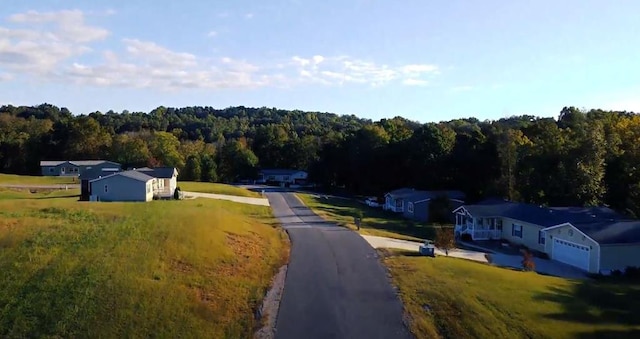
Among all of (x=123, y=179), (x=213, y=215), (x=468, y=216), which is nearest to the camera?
(x=213, y=215)

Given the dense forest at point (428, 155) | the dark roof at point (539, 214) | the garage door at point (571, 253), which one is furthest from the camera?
the dense forest at point (428, 155)

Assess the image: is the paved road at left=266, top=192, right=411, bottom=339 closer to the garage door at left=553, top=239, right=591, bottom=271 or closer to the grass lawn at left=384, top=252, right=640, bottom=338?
the grass lawn at left=384, top=252, right=640, bottom=338

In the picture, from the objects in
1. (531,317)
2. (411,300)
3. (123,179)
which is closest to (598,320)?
(531,317)

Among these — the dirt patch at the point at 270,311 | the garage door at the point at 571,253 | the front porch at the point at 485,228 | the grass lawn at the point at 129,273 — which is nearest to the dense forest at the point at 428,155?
the front porch at the point at 485,228

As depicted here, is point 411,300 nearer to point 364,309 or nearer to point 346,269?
point 364,309

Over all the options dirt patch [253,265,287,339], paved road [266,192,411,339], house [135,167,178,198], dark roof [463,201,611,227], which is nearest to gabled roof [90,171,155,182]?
house [135,167,178,198]

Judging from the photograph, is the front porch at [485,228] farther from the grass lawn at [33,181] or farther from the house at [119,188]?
the grass lawn at [33,181]

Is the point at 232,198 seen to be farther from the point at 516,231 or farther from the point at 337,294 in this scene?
the point at 337,294
